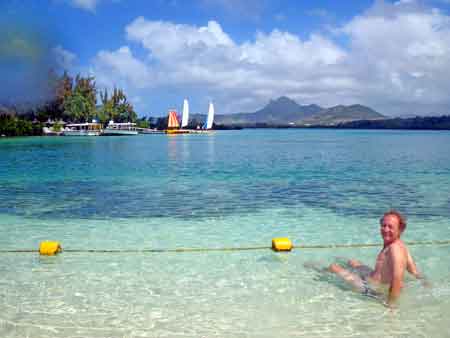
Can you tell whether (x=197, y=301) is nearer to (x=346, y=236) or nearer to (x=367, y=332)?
(x=367, y=332)

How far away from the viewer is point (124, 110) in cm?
13875

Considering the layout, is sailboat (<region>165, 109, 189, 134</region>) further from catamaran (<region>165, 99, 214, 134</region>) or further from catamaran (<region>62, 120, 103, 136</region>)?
catamaran (<region>62, 120, 103, 136</region>)

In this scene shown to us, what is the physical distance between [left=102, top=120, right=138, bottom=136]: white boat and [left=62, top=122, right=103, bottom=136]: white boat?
2.82m

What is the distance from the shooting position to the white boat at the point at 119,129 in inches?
4481

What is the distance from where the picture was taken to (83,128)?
118 metres

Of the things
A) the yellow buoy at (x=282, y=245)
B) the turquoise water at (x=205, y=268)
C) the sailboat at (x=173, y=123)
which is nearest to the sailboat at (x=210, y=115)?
the sailboat at (x=173, y=123)

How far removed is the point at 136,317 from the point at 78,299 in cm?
109

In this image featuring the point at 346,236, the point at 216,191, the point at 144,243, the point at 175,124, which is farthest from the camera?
the point at 175,124

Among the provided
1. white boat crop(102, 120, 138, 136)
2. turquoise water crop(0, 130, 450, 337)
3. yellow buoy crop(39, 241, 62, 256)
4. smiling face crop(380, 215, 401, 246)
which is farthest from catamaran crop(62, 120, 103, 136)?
smiling face crop(380, 215, 401, 246)

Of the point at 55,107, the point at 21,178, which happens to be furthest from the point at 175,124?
the point at 21,178

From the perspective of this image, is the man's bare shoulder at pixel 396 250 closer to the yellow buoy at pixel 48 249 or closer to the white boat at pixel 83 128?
the yellow buoy at pixel 48 249

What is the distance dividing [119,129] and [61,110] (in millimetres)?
27426

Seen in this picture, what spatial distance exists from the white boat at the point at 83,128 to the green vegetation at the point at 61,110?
1.81 meters

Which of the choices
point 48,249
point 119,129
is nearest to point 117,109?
point 119,129
